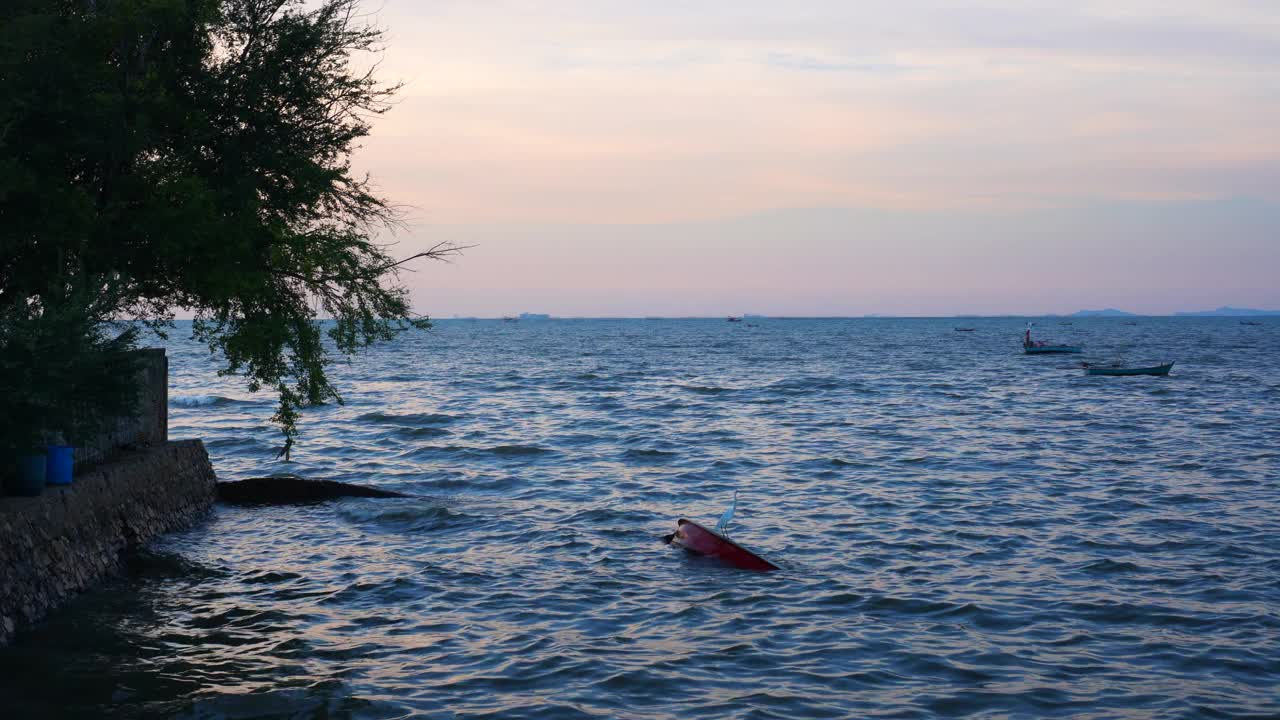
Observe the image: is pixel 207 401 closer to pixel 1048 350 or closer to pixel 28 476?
pixel 28 476

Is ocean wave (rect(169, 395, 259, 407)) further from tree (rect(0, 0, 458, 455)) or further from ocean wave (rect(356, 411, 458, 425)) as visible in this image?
tree (rect(0, 0, 458, 455))

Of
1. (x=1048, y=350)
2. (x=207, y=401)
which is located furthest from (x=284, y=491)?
(x=1048, y=350)

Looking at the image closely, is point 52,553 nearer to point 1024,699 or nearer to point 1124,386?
point 1024,699

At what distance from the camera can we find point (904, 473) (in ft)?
87.9

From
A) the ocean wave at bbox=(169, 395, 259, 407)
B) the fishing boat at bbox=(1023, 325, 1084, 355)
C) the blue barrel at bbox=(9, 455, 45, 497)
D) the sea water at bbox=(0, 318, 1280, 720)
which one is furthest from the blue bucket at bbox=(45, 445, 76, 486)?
the fishing boat at bbox=(1023, 325, 1084, 355)

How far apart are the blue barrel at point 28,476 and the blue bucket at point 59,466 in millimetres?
873

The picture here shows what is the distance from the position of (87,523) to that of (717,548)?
9.56 metres

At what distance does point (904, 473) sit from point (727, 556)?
11.8 metres

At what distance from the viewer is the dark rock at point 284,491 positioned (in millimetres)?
22422

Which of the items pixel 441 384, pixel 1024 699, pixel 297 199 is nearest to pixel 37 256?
pixel 297 199

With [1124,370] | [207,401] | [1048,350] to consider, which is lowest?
[207,401]

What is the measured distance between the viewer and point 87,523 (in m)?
14.8

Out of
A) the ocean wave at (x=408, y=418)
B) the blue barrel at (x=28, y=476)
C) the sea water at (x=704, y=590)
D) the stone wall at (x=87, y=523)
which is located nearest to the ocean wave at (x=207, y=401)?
the ocean wave at (x=408, y=418)

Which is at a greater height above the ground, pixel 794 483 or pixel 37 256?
pixel 37 256
